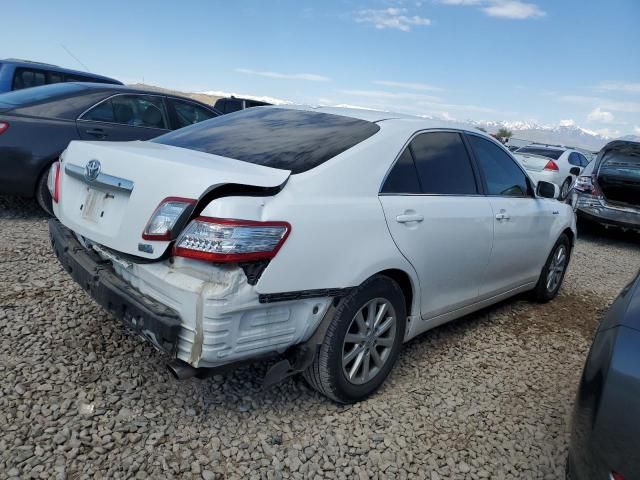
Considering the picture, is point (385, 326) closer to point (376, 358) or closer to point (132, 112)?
point (376, 358)

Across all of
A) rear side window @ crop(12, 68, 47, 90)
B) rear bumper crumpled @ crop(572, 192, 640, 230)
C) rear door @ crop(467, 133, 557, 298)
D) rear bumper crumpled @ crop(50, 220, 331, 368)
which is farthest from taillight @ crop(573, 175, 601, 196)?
rear side window @ crop(12, 68, 47, 90)

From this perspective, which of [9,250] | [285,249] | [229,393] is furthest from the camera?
[9,250]

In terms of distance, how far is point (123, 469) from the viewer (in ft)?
6.64

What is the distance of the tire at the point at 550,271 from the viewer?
446cm

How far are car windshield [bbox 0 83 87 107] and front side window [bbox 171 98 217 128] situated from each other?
46.7 inches

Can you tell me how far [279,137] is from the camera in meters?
2.72

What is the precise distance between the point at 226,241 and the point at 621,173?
8047mm

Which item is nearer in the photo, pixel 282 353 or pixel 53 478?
pixel 53 478

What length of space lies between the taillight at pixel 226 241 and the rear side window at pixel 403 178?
2.74 ft

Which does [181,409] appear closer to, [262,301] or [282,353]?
[282,353]

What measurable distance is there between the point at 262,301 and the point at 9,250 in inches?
127

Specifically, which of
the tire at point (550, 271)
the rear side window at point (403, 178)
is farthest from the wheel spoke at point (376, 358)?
the tire at point (550, 271)

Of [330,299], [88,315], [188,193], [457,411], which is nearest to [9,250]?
[88,315]

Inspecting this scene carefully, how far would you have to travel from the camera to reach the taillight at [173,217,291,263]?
195 cm
